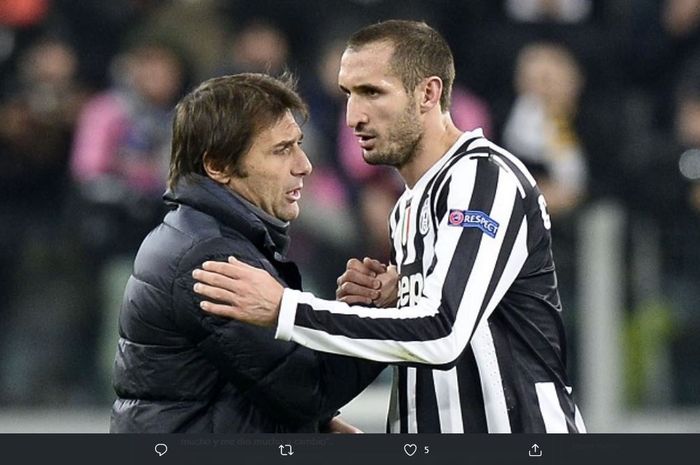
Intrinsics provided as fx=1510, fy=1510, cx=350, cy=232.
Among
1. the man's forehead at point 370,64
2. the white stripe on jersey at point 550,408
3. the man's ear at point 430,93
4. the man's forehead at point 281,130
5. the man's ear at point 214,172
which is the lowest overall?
the white stripe on jersey at point 550,408

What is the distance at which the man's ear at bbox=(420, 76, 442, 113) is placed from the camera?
163 inches

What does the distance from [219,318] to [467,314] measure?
0.62m

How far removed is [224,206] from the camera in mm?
3883

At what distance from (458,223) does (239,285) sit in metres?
0.59

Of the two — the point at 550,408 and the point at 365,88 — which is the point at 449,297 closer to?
the point at 550,408

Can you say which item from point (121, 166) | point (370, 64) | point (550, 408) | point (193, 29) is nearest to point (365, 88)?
point (370, 64)

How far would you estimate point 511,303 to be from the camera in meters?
4.01

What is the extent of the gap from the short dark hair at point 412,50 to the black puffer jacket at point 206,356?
59 cm

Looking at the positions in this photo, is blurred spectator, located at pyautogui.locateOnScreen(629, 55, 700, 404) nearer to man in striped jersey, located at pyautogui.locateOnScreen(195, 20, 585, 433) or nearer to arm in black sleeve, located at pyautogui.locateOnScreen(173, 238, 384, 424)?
man in striped jersey, located at pyautogui.locateOnScreen(195, 20, 585, 433)

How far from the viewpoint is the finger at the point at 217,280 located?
366cm

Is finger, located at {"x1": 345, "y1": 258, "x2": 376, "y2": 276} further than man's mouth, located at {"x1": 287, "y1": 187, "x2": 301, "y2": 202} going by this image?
Yes

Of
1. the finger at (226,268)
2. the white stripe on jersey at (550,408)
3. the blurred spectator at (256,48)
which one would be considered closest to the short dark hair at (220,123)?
the finger at (226,268)

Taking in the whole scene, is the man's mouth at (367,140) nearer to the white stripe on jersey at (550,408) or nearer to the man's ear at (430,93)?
the man's ear at (430,93)

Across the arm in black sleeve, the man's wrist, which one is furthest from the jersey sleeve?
the arm in black sleeve
